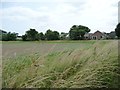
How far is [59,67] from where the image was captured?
443 centimetres

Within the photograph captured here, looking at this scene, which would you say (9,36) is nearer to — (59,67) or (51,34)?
(51,34)

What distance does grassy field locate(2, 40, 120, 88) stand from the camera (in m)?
3.85

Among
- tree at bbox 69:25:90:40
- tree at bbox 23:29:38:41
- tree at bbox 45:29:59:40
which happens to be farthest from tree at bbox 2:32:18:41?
tree at bbox 69:25:90:40

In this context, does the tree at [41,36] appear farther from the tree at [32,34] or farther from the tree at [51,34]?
the tree at [51,34]

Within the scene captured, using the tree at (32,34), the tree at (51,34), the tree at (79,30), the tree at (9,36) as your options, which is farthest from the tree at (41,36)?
the tree at (79,30)

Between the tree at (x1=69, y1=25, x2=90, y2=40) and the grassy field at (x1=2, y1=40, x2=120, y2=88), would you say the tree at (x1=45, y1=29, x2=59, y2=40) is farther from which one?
the grassy field at (x1=2, y1=40, x2=120, y2=88)

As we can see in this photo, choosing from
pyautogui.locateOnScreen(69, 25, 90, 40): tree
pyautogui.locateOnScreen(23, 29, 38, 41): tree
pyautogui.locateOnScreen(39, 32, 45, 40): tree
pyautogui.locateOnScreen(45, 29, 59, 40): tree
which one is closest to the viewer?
pyautogui.locateOnScreen(39, 32, 45, 40): tree

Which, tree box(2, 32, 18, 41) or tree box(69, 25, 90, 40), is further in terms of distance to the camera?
tree box(69, 25, 90, 40)

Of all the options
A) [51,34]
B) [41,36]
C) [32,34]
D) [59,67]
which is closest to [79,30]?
[51,34]

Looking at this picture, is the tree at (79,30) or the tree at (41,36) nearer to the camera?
the tree at (41,36)

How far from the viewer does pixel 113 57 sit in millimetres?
5109

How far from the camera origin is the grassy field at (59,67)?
3846 millimetres

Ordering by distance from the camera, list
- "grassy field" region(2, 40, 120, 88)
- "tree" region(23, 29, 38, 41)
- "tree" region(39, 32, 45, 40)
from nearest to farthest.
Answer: "grassy field" region(2, 40, 120, 88) < "tree" region(39, 32, 45, 40) < "tree" region(23, 29, 38, 41)

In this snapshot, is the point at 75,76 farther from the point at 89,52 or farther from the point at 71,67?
the point at 89,52
